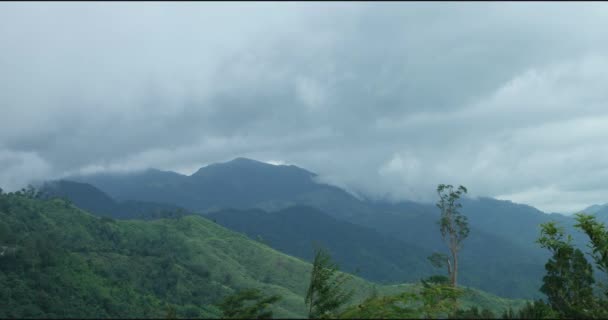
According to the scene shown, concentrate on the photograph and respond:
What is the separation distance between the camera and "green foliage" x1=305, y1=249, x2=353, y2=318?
19852mm

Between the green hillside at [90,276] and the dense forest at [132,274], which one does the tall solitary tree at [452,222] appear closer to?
the dense forest at [132,274]

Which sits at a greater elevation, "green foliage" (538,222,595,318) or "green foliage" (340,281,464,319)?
"green foliage" (538,222,595,318)

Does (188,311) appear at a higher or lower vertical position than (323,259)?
lower

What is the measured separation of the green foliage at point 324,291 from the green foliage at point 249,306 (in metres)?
5.59

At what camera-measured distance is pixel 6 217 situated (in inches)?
6885

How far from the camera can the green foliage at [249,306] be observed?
1205 centimetres

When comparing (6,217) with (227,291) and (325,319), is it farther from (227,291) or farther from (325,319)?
(325,319)

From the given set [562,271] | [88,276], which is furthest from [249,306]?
[88,276]

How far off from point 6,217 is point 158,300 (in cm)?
6675

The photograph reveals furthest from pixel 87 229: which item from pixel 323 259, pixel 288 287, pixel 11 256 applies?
pixel 323 259

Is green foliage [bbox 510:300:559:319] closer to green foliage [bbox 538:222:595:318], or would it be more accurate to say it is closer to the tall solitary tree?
green foliage [bbox 538:222:595:318]

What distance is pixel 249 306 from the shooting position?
41.0 ft

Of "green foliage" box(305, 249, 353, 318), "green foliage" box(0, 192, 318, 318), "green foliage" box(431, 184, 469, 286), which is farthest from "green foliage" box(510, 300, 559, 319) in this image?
"green foliage" box(0, 192, 318, 318)

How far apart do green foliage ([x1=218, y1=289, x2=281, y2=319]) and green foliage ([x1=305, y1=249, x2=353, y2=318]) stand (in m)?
5.59
